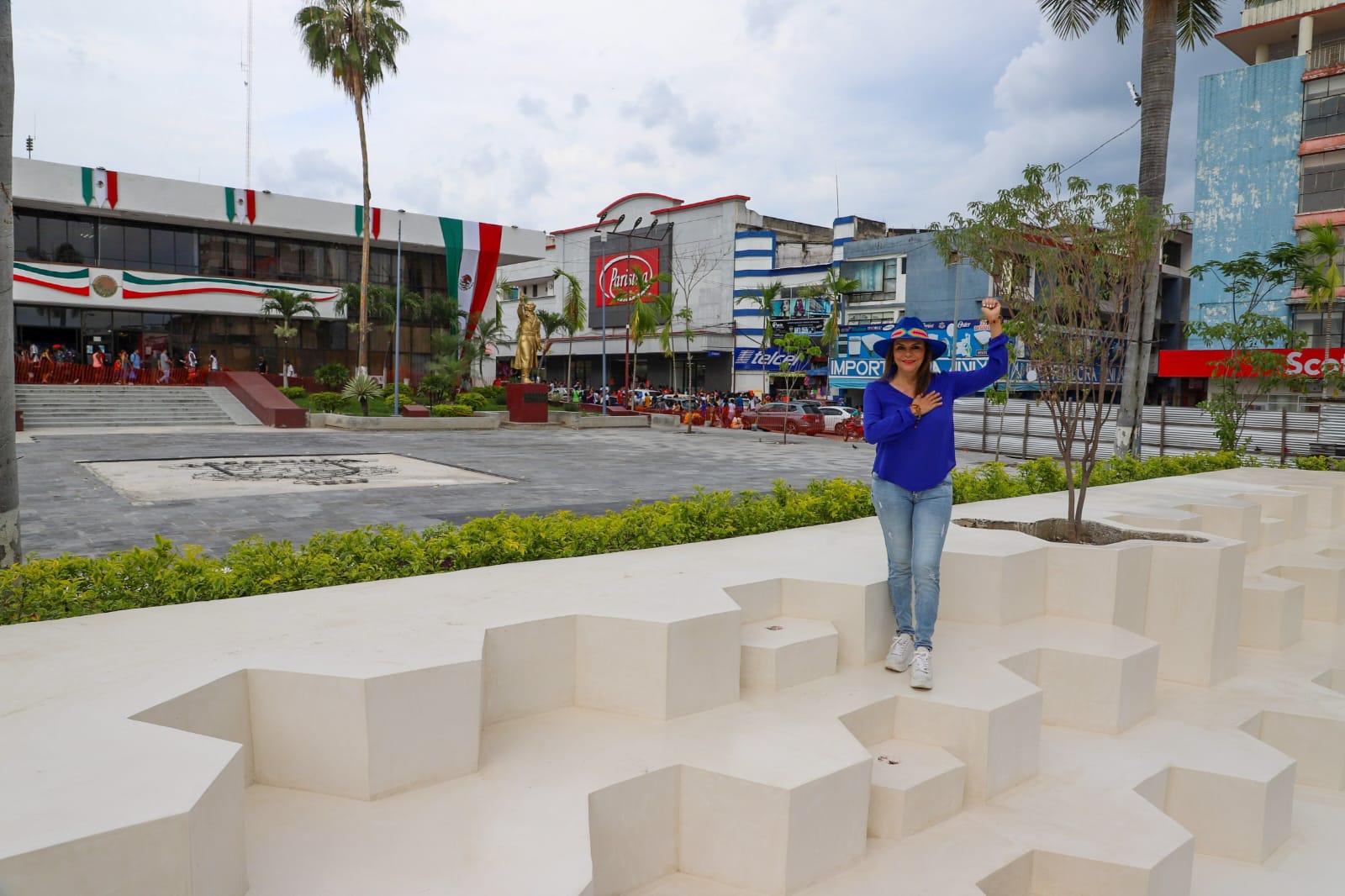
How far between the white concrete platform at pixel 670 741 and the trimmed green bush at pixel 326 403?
24375mm

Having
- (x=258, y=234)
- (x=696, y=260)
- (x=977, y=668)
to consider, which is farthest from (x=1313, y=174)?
(x=258, y=234)

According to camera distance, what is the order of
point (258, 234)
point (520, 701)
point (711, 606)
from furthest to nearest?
point (258, 234) < point (711, 606) < point (520, 701)

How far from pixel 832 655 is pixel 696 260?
4644cm

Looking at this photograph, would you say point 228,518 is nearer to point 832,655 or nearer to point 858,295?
point 832,655

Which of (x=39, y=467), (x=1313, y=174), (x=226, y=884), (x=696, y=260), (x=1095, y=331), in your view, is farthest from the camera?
(x=696, y=260)

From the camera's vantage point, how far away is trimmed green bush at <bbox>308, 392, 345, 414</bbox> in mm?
27656

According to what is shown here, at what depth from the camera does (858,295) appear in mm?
42375

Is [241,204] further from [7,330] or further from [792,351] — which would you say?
[7,330]

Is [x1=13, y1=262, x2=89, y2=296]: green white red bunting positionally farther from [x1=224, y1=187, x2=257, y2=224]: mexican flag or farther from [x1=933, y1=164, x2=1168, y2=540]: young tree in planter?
[x1=933, y1=164, x2=1168, y2=540]: young tree in planter


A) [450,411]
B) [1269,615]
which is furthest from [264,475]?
[450,411]

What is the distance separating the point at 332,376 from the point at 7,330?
28.7m

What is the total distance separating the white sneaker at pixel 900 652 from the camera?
4562 mm

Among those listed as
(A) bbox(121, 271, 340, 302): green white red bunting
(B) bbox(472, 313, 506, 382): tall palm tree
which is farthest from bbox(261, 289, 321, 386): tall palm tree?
(B) bbox(472, 313, 506, 382): tall palm tree

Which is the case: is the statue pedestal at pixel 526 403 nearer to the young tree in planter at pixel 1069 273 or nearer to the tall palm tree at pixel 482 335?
the tall palm tree at pixel 482 335
